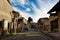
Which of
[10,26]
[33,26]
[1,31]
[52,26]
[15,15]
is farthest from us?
[33,26]

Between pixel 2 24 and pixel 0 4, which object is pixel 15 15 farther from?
pixel 2 24

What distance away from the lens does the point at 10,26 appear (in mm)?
24703

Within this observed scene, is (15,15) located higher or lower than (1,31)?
higher

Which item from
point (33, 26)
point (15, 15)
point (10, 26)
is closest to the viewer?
point (10, 26)

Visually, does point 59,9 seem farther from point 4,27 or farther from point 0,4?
point 0,4

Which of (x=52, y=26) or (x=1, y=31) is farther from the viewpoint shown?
(x=52, y=26)

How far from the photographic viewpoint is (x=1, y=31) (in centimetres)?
1688

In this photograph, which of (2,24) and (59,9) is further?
(2,24)

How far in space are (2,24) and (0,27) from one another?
1.63ft

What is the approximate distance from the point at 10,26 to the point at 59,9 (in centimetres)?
1961

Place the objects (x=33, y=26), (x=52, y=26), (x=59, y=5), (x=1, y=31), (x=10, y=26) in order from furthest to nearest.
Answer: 1. (x=33, y=26)
2. (x=52, y=26)
3. (x=10, y=26)
4. (x=1, y=31)
5. (x=59, y=5)

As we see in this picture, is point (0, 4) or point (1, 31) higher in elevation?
point (0, 4)

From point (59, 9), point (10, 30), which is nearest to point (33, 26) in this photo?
point (10, 30)

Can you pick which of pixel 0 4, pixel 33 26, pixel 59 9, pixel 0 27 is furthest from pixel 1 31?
pixel 33 26
